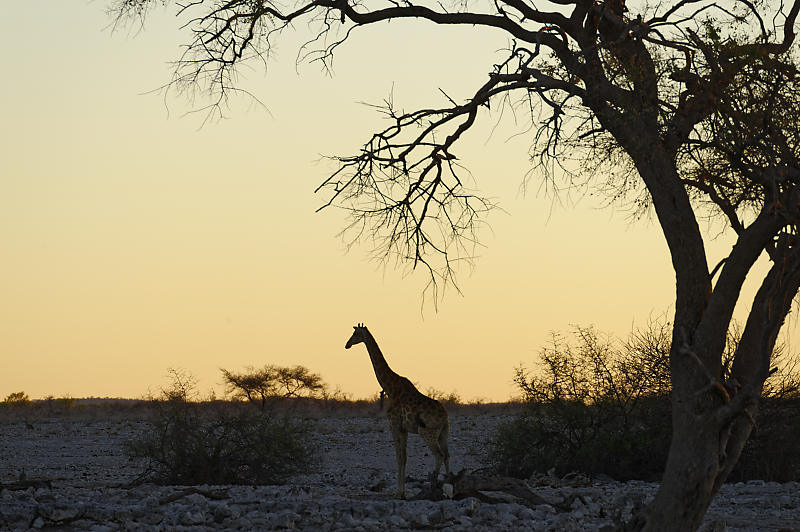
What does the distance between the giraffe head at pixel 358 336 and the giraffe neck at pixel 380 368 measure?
9 centimetres

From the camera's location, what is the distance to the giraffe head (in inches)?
640

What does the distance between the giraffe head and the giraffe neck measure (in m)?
0.09

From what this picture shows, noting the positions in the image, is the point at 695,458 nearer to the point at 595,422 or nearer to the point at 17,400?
the point at 595,422

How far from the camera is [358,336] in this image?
642 inches

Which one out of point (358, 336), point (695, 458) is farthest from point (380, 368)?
point (695, 458)

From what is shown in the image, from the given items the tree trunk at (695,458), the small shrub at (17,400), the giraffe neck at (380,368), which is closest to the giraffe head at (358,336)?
the giraffe neck at (380,368)

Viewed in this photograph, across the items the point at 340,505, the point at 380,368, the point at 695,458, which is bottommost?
the point at 340,505

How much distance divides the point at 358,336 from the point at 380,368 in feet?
2.36

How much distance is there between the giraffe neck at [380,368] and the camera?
15.6 m

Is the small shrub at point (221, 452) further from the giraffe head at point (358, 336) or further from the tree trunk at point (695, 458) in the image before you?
the tree trunk at point (695, 458)

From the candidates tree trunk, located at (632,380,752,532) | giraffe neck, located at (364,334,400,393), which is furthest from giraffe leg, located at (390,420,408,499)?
tree trunk, located at (632,380,752,532)

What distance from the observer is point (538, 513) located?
41.4ft

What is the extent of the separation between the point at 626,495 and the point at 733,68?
269 inches

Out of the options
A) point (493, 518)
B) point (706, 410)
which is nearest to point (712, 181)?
point (706, 410)
